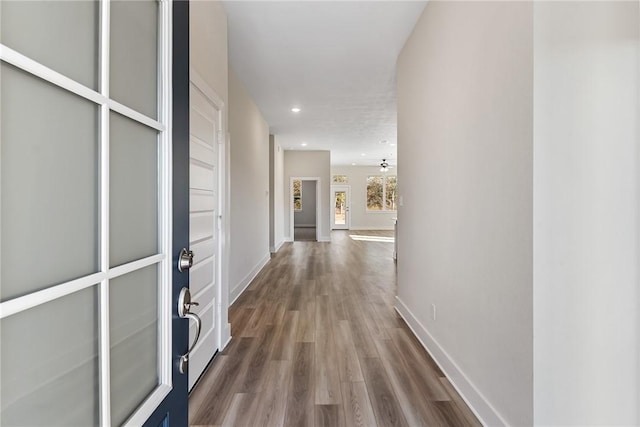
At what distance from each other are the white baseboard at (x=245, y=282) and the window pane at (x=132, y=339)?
2944mm

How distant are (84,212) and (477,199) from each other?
1718 mm

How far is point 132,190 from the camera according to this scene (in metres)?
0.75

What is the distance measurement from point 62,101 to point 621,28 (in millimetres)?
1836

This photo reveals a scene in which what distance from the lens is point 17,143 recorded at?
486 millimetres

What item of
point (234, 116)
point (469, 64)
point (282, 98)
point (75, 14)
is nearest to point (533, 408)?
point (469, 64)

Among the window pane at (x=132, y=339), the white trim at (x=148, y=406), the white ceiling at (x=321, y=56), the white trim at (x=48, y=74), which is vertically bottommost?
the white trim at (x=148, y=406)

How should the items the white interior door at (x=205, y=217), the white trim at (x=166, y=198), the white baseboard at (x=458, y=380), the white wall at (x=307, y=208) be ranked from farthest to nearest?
the white wall at (x=307, y=208) < the white interior door at (x=205, y=217) < the white baseboard at (x=458, y=380) < the white trim at (x=166, y=198)

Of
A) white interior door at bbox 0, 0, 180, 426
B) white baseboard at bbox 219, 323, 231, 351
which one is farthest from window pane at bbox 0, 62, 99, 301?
white baseboard at bbox 219, 323, 231, 351

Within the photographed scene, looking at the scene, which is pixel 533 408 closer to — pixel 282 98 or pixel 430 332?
pixel 430 332

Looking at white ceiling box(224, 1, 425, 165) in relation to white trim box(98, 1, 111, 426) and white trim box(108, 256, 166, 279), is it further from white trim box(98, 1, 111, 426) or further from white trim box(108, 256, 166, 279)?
white trim box(108, 256, 166, 279)

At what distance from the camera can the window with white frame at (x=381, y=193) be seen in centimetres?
1418

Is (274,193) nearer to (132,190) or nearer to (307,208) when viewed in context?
(132,190)

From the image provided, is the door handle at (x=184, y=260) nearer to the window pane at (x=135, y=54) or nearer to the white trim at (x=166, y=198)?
the white trim at (x=166, y=198)

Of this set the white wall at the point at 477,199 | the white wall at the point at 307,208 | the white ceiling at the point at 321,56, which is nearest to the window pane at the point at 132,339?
the white wall at the point at 477,199
